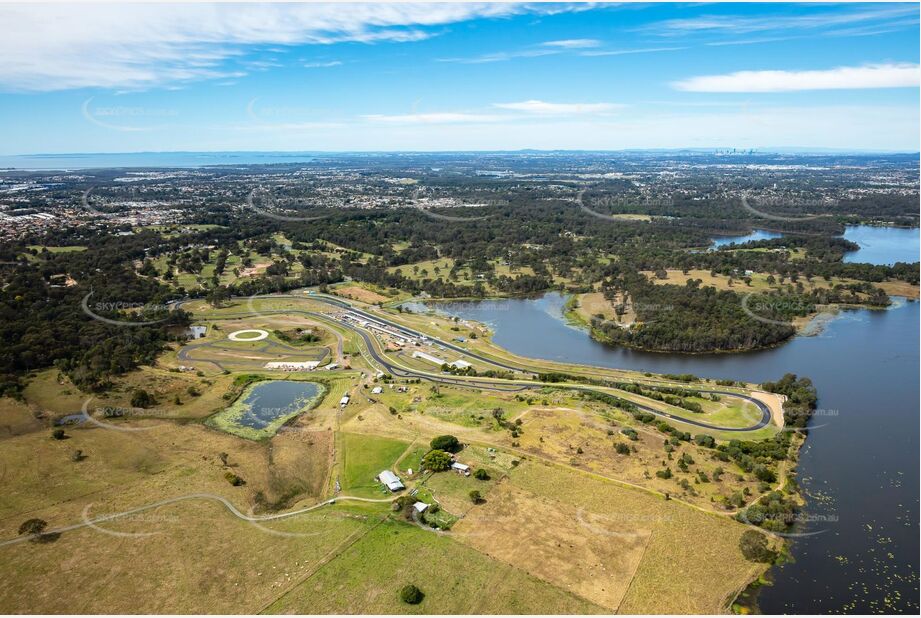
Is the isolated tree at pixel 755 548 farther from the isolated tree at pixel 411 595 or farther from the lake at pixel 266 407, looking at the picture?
the lake at pixel 266 407

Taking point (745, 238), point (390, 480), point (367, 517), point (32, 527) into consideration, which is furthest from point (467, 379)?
point (745, 238)

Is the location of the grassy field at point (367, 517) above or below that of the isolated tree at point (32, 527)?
below

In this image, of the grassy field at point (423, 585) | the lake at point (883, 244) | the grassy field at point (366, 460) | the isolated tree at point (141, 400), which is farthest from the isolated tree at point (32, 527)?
the lake at point (883, 244)

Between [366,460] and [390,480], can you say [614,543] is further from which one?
[366,460]

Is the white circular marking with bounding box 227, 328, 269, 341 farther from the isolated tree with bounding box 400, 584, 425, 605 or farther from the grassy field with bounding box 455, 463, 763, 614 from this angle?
the isolated tree with bounding box 400, 584, 425, 605

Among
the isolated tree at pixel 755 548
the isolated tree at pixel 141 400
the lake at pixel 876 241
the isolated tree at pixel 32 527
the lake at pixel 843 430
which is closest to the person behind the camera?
the lake at pixel 843 430

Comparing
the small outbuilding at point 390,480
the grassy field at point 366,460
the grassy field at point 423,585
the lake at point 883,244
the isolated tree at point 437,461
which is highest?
the lake at point 883,244

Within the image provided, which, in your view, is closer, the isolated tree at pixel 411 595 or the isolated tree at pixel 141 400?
the isolated tree at pixel 411 595
